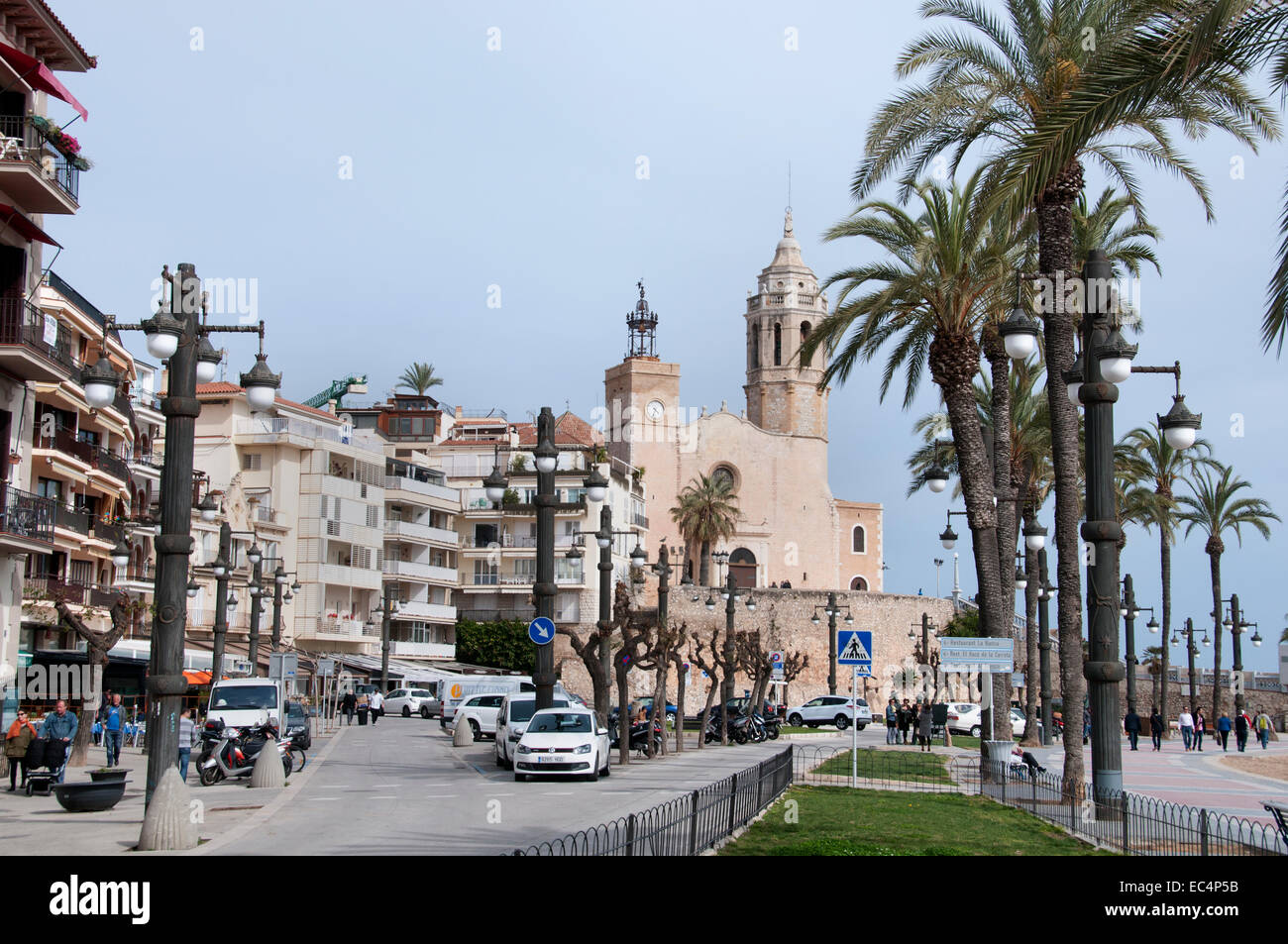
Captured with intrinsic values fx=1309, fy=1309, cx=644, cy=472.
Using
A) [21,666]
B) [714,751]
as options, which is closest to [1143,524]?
[714,751]

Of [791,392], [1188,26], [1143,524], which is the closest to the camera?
[1188,26]

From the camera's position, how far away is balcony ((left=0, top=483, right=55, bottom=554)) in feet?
84.6

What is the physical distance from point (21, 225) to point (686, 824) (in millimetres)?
19858

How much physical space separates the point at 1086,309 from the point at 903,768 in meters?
15.3

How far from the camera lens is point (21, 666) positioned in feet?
107

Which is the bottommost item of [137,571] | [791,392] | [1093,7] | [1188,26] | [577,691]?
[577,691]

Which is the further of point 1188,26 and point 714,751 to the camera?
point 714,751

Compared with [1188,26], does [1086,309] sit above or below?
below

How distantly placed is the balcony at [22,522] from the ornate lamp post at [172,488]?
13.0 metres

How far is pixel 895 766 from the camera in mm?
28875

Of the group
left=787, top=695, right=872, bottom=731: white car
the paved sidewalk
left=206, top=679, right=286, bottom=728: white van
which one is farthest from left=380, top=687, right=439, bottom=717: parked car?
the paved sidewalk

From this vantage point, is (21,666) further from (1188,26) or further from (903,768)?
(1188,26)

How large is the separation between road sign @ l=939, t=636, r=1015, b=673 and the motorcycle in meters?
11.0

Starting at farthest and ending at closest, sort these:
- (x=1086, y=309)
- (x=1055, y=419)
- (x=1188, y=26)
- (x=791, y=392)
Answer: (x=791, y=392) → (x=1055, y=419) → (x=1086, y=309) → (x=1188, y=26)
